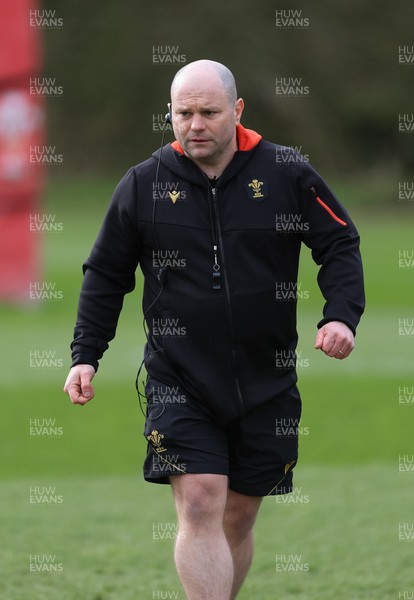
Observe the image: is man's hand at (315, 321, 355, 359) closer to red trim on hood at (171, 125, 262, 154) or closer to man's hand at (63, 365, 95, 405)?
red trim on hood at (171, 125, 262, 154)

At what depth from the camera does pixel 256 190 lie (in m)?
5.52

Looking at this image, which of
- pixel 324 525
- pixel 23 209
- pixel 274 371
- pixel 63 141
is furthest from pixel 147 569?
pixel 63 141

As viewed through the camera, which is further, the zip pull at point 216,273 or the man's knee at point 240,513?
the man's knee at point 240,513

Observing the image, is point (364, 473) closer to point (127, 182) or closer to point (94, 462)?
point (94, 462)

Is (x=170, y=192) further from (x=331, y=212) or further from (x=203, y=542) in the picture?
(x=203, y=542)

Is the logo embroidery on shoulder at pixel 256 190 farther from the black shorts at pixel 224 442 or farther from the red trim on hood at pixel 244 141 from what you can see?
the black shorts at pixel 224 442

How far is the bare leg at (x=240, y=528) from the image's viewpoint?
5.70 meters

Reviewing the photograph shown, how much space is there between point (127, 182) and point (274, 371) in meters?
0.98

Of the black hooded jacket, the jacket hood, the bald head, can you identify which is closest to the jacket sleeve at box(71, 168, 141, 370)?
the black hooded jacket

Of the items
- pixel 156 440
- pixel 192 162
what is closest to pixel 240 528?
pixel 156 440

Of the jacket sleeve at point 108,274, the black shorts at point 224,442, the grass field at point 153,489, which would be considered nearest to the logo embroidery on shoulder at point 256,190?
the jacket sleeve at point 108,274

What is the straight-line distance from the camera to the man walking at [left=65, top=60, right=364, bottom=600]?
5.40 m

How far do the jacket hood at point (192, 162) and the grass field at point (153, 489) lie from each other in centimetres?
223

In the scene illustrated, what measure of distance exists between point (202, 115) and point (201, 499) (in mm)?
1502
